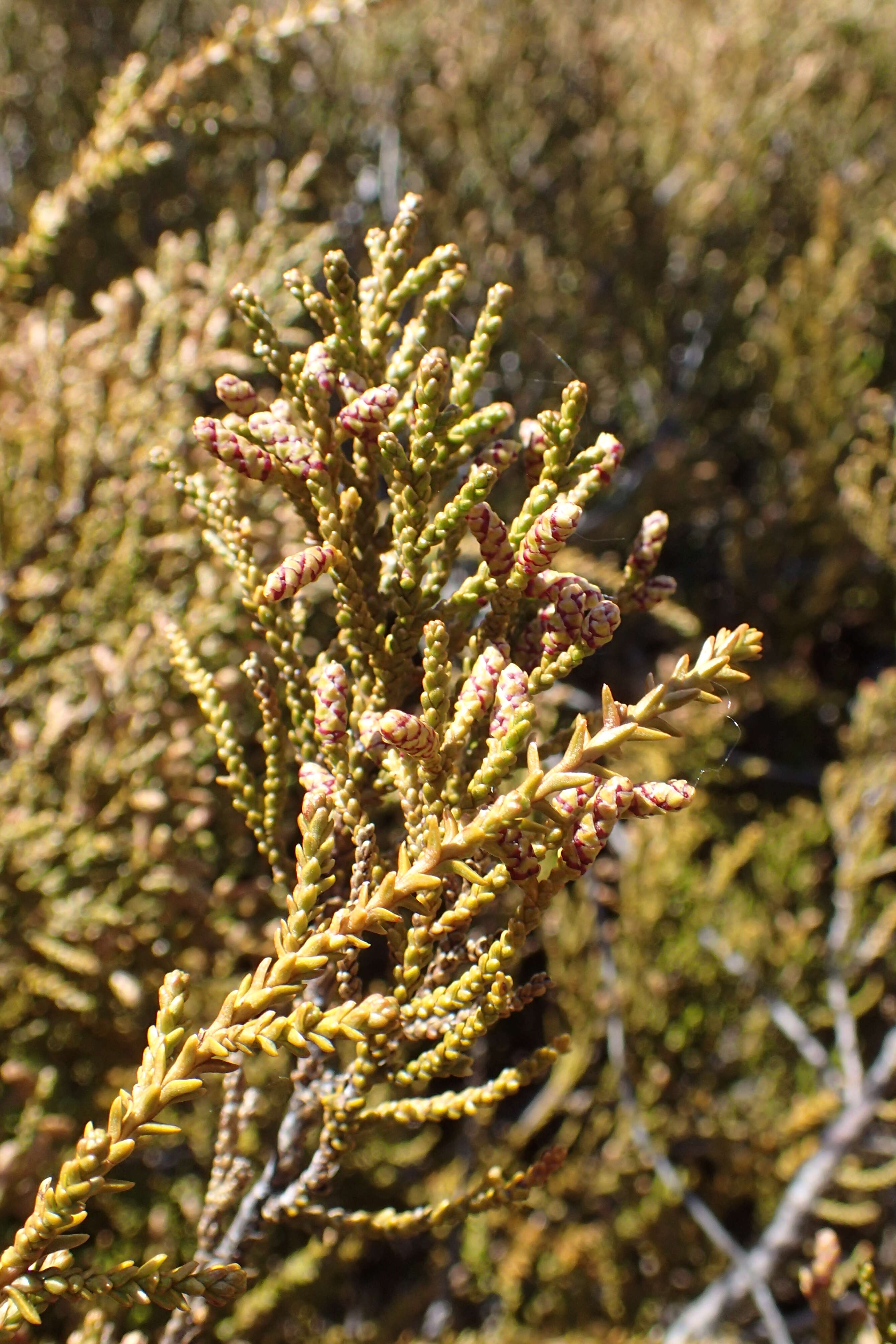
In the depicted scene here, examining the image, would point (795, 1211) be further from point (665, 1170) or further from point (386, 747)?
point (386, 747)

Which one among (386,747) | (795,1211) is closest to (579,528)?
(795,1211)

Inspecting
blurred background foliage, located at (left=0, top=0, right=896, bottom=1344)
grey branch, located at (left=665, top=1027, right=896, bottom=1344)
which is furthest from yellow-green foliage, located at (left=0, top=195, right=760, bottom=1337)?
grey branch, located at (left=665, top=1027, right=896, bottom=1344)

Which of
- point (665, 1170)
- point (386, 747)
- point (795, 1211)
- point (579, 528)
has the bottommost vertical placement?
point (795, 1211)

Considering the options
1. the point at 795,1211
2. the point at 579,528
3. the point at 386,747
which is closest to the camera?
the point at 386,747

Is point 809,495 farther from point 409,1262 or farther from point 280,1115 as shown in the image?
point 409,1262

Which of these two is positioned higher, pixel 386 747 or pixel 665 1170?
pixel 386 747

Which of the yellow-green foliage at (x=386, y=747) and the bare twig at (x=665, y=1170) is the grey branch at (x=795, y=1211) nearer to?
the bare twig at (x=665, y=1170)

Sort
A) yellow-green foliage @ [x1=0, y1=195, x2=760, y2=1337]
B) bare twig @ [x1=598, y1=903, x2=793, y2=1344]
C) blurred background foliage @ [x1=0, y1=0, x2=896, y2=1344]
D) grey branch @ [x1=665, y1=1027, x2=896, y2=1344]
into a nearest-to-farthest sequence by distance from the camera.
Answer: yellow-green foliage @ [x1=0, y1=195, x2=760, y2=1337], blurred background foliage @ [x1=0, y1=0, x2=896, y2=1344], bare twig @ [x1=598, y1=903, x2=793, y2=1344], grey branch @ [x1=665, y1=1027, x2=896, y2=1344]

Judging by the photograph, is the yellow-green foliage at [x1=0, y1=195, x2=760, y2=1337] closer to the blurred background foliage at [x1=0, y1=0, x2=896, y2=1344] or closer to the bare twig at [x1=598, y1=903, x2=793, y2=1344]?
the blurred background foliage at [x1=0, y1=0, x2=896, y2=1344]

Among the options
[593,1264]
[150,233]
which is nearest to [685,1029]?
[593,1264]

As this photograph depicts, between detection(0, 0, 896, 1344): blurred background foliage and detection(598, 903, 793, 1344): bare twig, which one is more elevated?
detection(0, 0, 896, 1344): blurred background foliage
